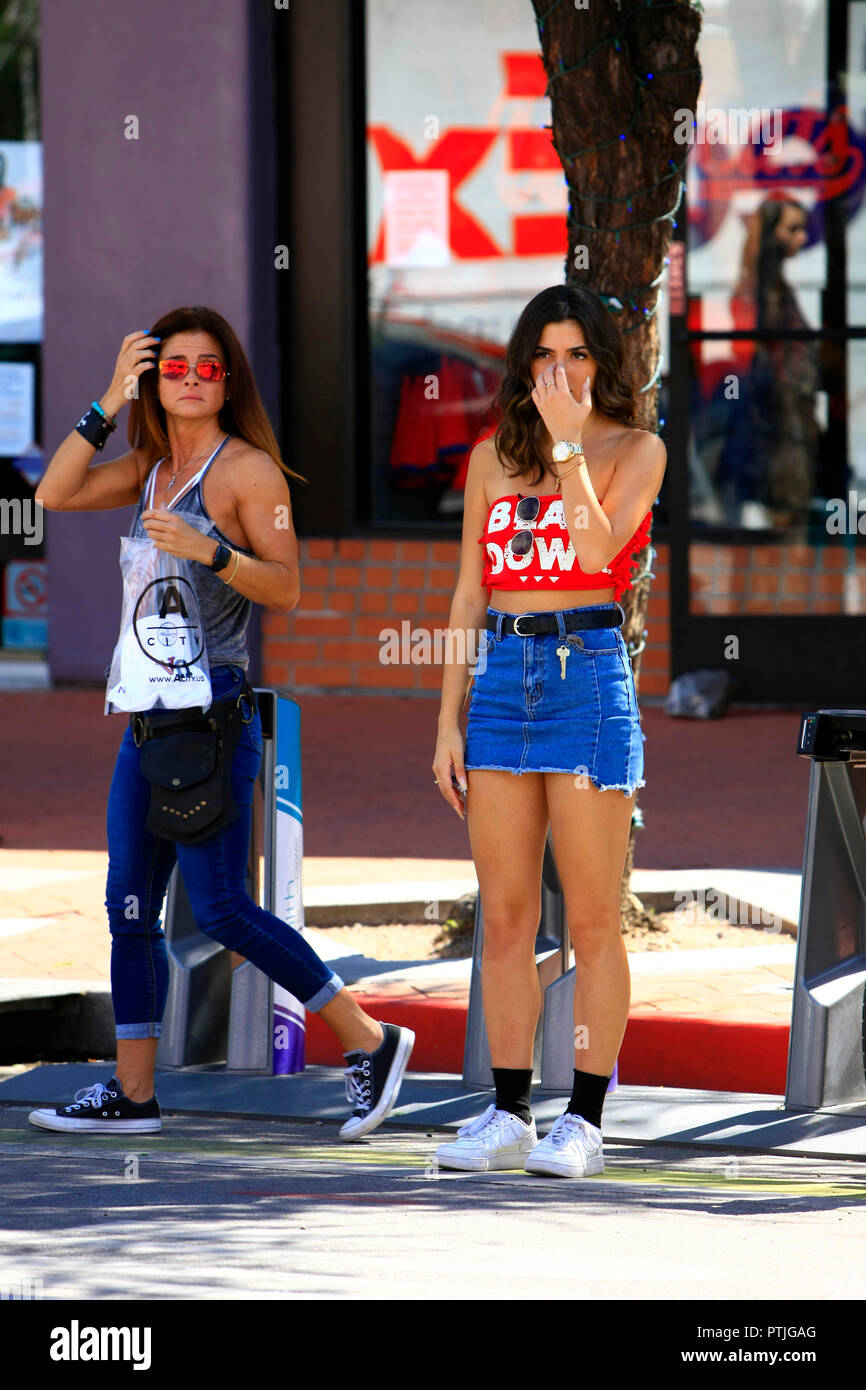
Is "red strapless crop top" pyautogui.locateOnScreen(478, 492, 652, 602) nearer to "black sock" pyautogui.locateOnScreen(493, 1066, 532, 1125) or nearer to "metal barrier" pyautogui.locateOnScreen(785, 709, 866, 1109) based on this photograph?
"metal barrier" pyautogui.locateOnScreen(785, 709, 866, 1109)

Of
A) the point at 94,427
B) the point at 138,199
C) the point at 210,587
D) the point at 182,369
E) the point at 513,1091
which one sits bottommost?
the point at 513,1091

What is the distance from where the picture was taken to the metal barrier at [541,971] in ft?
18.4

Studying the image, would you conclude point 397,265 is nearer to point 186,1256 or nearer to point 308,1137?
point 308,1137

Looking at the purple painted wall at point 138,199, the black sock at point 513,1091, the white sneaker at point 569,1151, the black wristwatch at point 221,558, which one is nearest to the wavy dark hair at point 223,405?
the black wristwatch at point 221,558

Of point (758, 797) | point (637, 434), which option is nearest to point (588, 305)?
point (637, 434)

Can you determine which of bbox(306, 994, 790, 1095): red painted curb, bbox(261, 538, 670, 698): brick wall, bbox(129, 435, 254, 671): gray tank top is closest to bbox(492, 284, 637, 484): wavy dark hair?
bbox(129, 435, 254, 671): gray tank top

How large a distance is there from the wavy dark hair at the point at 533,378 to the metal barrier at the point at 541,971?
132cm

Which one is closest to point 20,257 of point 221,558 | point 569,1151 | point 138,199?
point 138,199

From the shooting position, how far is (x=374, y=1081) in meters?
5.19

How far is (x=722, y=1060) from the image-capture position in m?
5.66

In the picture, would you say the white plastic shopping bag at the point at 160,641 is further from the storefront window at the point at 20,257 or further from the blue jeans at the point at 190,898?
the storefront window at the point at 20,257

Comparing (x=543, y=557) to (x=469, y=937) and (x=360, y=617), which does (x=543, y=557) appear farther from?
(x=360, y=617)

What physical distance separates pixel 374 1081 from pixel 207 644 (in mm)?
1163
